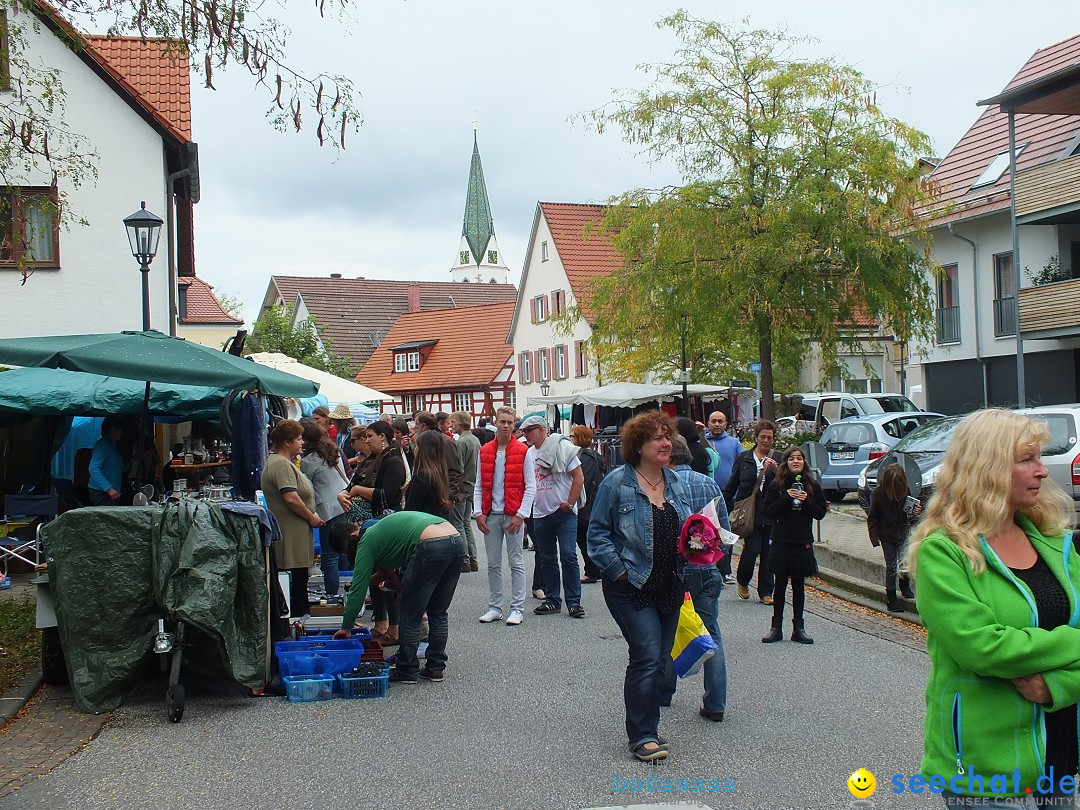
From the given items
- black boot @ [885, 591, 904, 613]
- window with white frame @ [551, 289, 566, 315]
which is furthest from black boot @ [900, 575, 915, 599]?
window with white frame @ [551, 289, 566, 315]

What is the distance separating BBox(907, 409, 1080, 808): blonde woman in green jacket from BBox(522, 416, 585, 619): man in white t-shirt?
23.8 feet

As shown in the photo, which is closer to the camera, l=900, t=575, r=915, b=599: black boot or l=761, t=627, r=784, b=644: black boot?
l=761, t=627, r=784, b=644: black boot

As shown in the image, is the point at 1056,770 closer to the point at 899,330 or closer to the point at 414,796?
the point at 414,796

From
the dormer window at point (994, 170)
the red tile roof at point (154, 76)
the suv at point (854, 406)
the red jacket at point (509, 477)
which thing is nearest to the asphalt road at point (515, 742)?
the red jacket at point (509, 477)

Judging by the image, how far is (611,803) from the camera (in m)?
5.27

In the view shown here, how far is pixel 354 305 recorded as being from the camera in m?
82.3

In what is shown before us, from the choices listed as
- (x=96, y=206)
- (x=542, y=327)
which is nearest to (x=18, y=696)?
(x=96, y=206)

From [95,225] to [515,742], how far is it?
1768 cm

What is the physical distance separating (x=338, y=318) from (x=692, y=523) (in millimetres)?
76394

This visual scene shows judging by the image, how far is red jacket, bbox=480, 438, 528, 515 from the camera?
10.5 m

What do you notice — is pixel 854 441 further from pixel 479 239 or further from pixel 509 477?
pixel 479 239

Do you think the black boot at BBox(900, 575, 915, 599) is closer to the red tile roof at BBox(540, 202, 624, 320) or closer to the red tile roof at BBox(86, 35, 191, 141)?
the red tile roof at BBox(86, 35, 191, 141)

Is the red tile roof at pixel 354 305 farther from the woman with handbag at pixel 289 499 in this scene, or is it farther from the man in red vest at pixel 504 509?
the woman with handbag at pixel 289 499

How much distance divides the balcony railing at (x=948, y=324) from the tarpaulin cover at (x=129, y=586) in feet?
95.2
